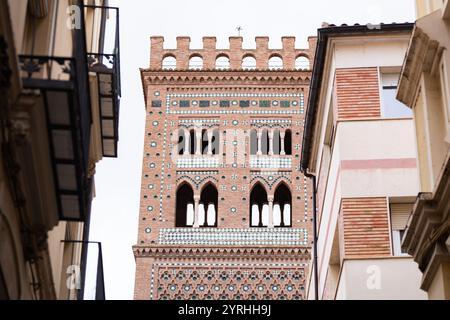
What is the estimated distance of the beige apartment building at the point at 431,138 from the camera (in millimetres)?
10609

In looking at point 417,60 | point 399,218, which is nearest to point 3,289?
point 417,60

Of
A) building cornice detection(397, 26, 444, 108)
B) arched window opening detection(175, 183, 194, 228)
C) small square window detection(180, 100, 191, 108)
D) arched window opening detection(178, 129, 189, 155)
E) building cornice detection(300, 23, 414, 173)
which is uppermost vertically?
small square window detection(180, 100, 191, 108)

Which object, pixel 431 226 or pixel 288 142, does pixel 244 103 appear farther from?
pixel 431 226

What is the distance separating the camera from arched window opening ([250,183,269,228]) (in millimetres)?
39875

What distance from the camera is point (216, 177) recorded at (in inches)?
1576

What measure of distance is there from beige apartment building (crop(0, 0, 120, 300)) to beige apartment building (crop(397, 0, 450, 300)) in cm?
316

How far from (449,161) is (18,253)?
3762mm

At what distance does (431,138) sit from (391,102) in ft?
20.2

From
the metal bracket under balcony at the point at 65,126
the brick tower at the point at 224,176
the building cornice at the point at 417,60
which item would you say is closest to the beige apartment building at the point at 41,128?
the metal bracket under balcony at the point at 65,126

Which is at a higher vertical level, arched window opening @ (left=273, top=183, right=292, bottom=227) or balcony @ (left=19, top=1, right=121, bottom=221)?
arched window opening @ (left=273, top=183, right=292, bottom=227)

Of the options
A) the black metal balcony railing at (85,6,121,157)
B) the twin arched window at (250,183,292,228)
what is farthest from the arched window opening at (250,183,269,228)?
the black metal balcony railing at (85,6,121,157)

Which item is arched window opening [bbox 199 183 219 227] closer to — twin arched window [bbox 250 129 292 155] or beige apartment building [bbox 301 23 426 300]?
twin arched window [bbox 250 129 292 155]

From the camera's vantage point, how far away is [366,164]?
55.2 ft

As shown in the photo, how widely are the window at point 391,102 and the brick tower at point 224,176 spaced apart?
19757 millimetres
